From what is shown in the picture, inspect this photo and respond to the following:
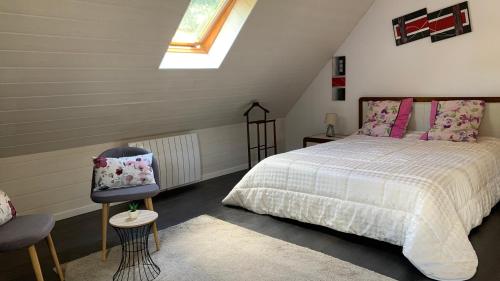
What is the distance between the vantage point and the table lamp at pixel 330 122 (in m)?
4.59

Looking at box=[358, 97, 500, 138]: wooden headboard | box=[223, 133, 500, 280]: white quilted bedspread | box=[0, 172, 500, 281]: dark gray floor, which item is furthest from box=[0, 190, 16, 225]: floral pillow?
box=[358, 97, 500, 138]: wooden headboard

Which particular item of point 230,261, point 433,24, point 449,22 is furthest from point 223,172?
point 449,22

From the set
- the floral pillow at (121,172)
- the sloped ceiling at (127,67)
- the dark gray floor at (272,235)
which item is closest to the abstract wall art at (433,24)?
the sloped ceiling at (127,67)

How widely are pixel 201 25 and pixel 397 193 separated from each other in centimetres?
229

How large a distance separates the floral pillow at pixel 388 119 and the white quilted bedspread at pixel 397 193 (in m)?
0.43

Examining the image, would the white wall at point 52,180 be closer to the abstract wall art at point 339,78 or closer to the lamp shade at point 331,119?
the lamp shade at point 331,119

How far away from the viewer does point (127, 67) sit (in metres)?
2.81

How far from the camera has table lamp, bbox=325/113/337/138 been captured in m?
4.59

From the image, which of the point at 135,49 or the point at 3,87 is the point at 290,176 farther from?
the point at 3,87

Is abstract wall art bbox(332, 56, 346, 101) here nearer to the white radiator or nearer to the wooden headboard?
the wooden headboard

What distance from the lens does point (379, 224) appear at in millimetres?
2414

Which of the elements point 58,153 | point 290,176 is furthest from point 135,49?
point 290,176

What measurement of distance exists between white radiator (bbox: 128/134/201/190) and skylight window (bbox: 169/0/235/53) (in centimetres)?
109

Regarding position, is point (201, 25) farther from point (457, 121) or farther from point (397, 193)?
point (457, 121)
